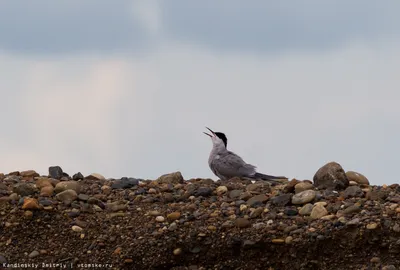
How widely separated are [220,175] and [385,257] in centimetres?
478

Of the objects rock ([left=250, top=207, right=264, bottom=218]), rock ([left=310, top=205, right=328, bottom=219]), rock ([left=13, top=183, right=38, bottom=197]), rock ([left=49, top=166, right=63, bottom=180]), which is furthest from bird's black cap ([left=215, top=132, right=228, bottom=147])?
rock ([left=310, top=205, right=328, bottom=219])

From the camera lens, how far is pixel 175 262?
10.9 m

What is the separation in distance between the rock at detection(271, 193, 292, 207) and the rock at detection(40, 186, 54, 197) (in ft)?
10.5

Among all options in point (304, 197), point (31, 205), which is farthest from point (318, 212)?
point (31, 205)

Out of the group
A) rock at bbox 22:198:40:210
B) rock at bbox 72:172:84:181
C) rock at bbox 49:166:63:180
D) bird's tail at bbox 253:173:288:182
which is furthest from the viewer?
bird's tail at bbox 253:173:288:182

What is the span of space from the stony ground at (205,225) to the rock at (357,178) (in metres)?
0.01

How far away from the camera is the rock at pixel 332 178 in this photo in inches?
Result: 484

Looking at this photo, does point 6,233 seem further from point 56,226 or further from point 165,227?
point 165,227

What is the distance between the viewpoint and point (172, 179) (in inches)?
522

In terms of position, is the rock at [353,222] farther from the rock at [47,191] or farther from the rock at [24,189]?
the rock at [24,189]

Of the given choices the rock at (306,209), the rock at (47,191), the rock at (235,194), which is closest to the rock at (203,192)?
the rock at (235,194)

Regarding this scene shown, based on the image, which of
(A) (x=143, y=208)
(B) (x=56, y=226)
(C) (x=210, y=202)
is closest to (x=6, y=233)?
(B) (x=56, y=226)

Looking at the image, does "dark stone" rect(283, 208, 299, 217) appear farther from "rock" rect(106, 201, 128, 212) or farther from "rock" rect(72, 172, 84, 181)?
"rock" rect(72, 172, 84, 181)

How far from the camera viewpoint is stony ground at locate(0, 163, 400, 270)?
420 inches
